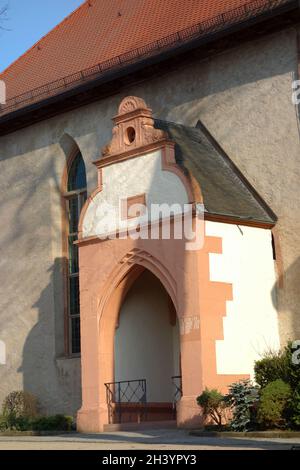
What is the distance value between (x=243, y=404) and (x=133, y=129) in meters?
6.91

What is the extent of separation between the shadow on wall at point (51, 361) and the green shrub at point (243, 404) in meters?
8.12

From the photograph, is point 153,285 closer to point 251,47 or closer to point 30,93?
point 251,47

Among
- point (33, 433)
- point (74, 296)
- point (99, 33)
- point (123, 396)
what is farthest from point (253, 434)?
point (99, 33)

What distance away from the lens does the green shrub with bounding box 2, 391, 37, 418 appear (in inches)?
1010

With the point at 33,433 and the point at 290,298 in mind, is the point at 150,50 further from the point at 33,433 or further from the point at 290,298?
the point at 33,433

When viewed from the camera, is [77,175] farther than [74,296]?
Yes

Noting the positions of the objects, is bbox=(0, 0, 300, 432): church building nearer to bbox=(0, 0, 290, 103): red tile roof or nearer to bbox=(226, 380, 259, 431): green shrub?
bbox=(0, 0, 290, 103): red tile roof

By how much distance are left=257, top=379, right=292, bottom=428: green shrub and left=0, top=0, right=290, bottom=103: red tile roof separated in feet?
29.3

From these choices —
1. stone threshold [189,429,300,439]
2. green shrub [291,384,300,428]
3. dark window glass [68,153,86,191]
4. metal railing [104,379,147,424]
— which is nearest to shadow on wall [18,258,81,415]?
dark window glass [68,153,86,191]

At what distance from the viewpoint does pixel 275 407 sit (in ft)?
54.2

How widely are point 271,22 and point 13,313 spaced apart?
1142 centimetres

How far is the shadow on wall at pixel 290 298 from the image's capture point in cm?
2022

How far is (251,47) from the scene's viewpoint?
21594 mm

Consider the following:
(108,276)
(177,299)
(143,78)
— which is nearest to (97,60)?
(143,78)
